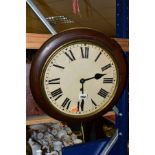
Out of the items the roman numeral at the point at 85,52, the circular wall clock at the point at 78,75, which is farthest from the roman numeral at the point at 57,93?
the roman numeral at the point at 85,52

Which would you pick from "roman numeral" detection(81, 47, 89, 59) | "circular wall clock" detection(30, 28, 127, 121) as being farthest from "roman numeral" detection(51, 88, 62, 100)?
"roman numeral" detection(81, 47, 89, 59)

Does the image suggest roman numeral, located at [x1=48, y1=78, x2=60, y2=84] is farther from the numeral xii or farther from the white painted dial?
the numeral xii

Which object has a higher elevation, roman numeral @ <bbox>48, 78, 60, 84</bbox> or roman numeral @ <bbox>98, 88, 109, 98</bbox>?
roman numeral @ <bbox>48, 78, 60, 84</bbox>

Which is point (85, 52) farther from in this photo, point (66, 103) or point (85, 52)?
point (66, 103)

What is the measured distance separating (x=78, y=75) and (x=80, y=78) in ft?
0.04

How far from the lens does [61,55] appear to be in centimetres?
90

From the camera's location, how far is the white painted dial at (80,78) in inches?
35.2

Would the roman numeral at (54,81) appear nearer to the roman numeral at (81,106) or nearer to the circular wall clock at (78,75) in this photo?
the circular wall clock at (78,75)

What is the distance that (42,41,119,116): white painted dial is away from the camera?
90cm

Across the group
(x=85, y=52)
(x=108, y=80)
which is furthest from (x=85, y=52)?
(x=108, y=80)

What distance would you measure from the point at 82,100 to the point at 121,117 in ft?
0.89

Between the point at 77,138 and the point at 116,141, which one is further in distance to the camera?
the point at 77,138

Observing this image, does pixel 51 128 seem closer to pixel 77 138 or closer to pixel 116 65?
pixel 77 138
